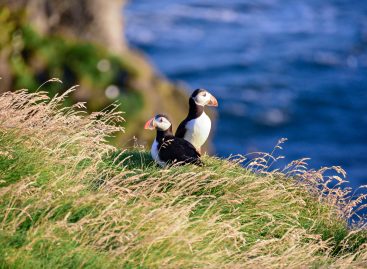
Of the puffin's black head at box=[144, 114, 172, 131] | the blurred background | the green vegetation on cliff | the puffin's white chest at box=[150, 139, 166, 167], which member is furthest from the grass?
the green vegetation on cliff

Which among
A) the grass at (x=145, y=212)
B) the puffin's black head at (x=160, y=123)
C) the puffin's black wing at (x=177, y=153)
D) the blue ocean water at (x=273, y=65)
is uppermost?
the puffin's black head at (x=160, y=123)

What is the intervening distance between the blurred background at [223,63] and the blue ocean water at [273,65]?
2.9 inches

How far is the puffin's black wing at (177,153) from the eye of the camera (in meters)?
9.34

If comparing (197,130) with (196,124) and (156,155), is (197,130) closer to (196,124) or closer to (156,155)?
(196,124)

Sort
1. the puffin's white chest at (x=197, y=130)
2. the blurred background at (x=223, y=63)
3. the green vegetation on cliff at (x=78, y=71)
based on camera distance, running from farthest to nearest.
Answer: the blurred background at (x=223, y=63), the green vegetation on cliff at (x=78, y=71), the puffin's white chest at (x=197, y=130)

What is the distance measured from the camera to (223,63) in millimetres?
47188

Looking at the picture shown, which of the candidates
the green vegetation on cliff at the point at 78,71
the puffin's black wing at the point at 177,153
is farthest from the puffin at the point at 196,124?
the green vegetation on cliff at the point at 78,71

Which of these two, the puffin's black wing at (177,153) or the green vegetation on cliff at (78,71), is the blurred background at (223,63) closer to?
the green vegetation on cliff at (78,71)

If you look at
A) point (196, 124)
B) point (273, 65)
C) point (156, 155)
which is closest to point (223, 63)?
point (273, 65)

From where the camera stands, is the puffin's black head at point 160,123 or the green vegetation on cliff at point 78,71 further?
the green vegetation on cliff at point 78,71

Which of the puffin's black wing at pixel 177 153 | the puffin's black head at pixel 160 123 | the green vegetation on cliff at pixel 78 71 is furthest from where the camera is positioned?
the green vegetation on cliff at pixel 78 71

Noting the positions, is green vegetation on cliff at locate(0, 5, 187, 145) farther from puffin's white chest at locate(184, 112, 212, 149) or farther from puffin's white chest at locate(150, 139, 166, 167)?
puffin's white chest at locate(150, 139, 166, 167)

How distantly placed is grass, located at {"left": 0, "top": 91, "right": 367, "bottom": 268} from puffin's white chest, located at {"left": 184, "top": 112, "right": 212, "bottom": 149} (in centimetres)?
57

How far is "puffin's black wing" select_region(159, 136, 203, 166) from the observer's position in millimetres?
9344
